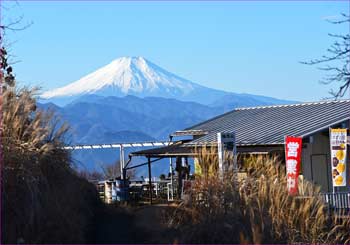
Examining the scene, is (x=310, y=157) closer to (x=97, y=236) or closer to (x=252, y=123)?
(x=252, y=123)

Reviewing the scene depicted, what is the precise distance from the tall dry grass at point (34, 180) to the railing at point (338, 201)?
280 inches

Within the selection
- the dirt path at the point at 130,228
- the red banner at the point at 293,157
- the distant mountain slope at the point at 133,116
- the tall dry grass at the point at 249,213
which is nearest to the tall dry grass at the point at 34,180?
the dirt path at the point at 130,228

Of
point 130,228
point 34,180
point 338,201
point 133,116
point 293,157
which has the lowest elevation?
point 130,228

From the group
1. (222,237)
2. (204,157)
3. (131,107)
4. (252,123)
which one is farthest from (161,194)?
(131,107)

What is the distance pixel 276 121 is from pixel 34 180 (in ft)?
50.5

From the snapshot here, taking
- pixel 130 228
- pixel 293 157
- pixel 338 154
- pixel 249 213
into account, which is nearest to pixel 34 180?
pixel 130 228

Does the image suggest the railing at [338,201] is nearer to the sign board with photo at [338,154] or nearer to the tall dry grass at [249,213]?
the sign board with photo at [338,154]

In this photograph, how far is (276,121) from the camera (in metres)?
24.7

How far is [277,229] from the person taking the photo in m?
12.7

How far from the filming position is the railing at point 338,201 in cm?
1670

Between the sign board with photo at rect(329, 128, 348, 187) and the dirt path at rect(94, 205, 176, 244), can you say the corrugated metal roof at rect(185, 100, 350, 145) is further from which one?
the dirt path at rect(94, 205, 176, 244)

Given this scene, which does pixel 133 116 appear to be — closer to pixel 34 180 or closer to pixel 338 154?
pixel 338 154

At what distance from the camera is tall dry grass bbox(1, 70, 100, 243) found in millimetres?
10438

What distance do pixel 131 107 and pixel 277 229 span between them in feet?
476
